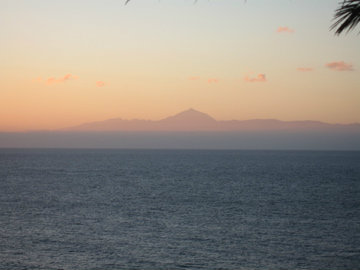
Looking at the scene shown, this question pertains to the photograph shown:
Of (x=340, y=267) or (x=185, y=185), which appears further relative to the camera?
(x=185, y=185)

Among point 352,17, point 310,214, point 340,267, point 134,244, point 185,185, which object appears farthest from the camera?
point 185,185

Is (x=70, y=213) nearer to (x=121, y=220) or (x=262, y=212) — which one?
(x=121, y=220)

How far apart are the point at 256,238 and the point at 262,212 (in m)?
15.5

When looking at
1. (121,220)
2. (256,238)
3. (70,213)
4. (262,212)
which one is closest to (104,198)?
(70,213)

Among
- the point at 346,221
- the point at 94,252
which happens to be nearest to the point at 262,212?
the point at 346,221

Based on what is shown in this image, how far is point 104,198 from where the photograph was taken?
2650 inches

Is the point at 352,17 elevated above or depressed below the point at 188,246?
above

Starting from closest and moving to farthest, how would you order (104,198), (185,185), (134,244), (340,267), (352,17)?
(352,17) → (340,267) → (134,244) → (104,198) → (185,185)

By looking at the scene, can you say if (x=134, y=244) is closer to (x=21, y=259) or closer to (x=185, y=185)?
(x=21, y=259)

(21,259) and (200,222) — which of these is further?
(200,222)

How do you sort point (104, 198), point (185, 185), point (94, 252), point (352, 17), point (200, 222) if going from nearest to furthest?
point (352, 17) < point (94, 252) < point (200, 222) < point (104, 198) < point (185, 185)

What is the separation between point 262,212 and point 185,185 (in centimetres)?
3402

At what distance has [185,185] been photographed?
86.8 metres

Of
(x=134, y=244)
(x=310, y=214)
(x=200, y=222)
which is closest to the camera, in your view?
(x=134, y=244)
